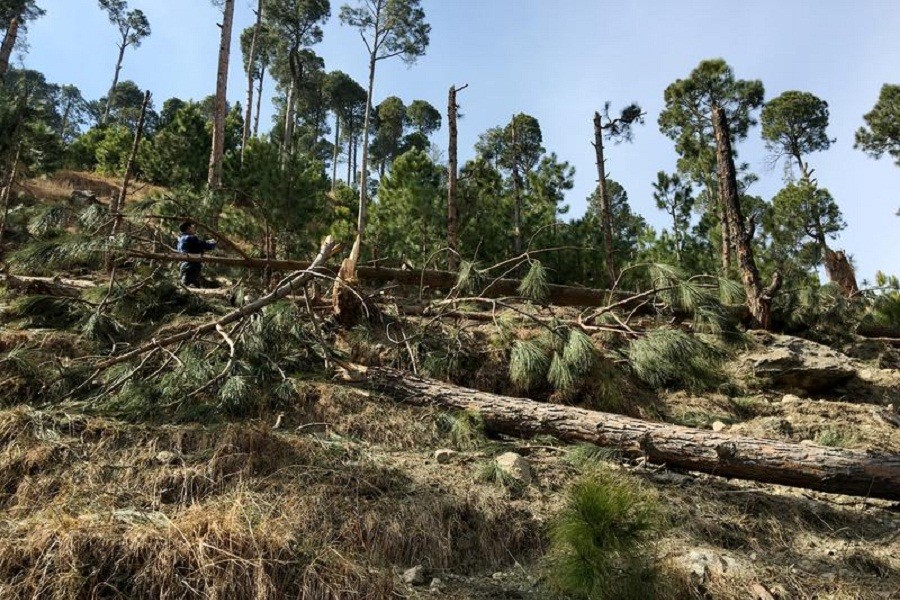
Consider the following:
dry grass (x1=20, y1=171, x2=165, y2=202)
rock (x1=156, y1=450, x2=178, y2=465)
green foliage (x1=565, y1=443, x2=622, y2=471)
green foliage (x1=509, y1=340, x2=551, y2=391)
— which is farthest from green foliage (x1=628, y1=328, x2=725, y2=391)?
dry grass (x1=20, y1=171, x2=165, y2=202)

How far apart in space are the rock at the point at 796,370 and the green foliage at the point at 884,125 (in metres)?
15.8

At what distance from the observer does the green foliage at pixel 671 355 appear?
4531 mm

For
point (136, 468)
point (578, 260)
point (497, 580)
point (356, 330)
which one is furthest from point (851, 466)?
point (578, 260)

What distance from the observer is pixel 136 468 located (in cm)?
293

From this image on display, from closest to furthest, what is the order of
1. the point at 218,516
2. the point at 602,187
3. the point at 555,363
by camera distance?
1. the point at 218,516
2. the point at 555,363
3. the point at 602,187

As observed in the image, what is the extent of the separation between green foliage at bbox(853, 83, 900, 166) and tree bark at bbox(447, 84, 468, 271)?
50.0ft

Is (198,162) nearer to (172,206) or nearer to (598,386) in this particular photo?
(172,206)

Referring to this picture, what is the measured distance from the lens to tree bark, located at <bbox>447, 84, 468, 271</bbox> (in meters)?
9.39

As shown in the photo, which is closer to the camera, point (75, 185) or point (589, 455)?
point (589, 455)

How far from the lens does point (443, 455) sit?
11.7 feet

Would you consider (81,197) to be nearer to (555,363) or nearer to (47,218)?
(47,218)

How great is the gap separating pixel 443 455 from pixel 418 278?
11.2 ft

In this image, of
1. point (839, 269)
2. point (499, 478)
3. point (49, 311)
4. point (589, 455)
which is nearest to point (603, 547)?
point (499, 478)

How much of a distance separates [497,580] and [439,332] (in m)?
2.91
